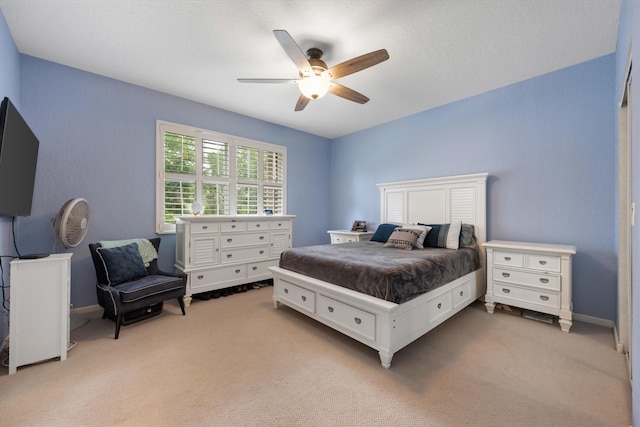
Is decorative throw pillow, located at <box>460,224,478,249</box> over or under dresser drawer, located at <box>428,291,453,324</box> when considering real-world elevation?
over

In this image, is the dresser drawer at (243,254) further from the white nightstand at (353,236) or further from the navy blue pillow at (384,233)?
the navy blue pillow at (384,233)

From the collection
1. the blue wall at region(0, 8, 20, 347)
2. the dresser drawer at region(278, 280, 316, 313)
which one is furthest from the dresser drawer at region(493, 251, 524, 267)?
the blue wall at region(0, 8, 20, 347)

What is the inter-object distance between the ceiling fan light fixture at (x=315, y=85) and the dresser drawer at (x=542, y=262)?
2836mm

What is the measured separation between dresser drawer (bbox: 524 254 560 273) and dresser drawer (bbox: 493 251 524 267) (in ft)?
0.17

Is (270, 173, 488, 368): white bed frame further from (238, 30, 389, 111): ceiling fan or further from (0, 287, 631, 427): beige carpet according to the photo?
(238, 30, 389, 111): ceiling fan

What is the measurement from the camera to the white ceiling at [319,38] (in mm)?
2082

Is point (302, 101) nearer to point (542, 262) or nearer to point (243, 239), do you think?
point (243, 239)

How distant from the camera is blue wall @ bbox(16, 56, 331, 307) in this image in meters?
2.81

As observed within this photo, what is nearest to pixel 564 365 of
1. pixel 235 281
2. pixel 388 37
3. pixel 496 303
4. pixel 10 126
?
pixel 496 303

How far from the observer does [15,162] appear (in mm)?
1955

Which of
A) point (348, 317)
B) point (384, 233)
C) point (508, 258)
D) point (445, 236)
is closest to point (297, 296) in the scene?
point (348, 317)

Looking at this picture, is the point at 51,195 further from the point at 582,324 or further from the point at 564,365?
the point at 582,324

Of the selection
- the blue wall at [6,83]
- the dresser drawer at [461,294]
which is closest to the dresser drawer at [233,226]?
the blue wall at [6,83]

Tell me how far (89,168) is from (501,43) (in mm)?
4773
